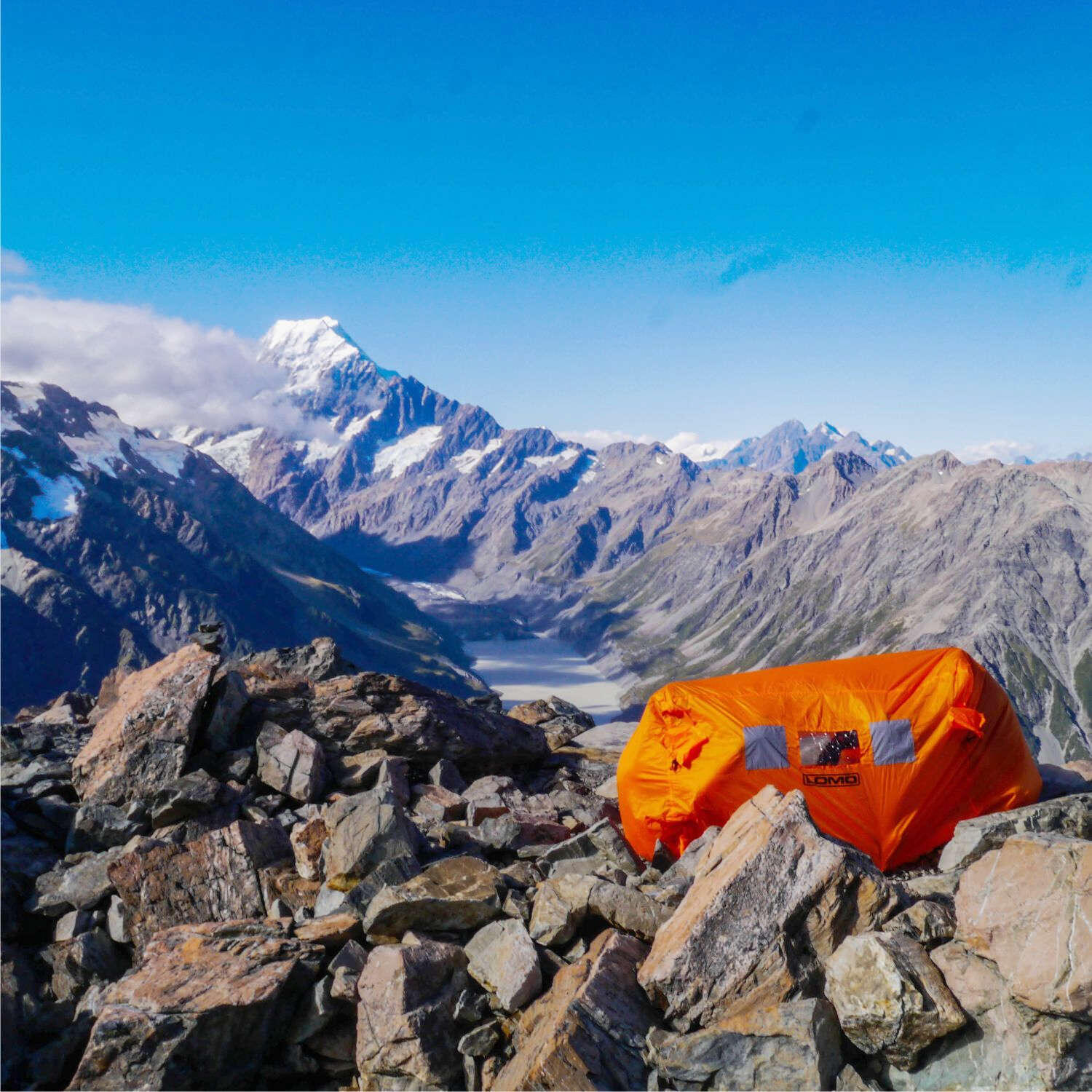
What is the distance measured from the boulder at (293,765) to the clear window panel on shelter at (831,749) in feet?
36.2

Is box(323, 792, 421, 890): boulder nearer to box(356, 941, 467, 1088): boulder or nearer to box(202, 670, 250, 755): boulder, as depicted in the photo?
box(356, 941, 467, 1088): boulder

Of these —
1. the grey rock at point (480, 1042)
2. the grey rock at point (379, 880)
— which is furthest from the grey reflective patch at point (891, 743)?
the grey rock at point (379, 880)

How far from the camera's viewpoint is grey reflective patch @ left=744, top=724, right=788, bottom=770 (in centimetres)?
1423

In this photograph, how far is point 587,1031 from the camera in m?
8.70

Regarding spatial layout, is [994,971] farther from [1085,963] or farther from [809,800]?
[809,800]

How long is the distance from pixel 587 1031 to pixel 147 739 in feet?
41.6

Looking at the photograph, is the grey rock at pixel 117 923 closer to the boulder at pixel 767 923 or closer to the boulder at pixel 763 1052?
the boulder at pixel 767 923

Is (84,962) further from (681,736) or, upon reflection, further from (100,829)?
(681,736)

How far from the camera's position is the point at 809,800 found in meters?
14.3

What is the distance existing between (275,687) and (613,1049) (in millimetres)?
15176

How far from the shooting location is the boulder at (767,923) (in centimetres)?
898

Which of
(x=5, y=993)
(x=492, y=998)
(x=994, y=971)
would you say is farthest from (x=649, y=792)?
(x=5, y=993)

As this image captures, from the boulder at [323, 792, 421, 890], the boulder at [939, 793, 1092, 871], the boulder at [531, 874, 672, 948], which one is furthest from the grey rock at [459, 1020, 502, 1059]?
the boulder at [939, 793, 1092, 871]

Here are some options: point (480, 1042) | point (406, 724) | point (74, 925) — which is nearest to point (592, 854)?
point (480, 1042)
